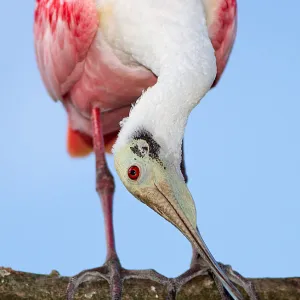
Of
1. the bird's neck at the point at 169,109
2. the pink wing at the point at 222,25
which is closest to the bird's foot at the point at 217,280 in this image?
the bird's neck at the point at 169,109

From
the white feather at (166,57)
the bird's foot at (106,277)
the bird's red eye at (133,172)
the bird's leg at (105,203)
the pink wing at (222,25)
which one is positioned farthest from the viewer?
the pink wing at (222,25)

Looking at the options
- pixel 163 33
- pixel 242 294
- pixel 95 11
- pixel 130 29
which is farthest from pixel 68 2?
pixel 242 294

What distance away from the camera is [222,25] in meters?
7.45

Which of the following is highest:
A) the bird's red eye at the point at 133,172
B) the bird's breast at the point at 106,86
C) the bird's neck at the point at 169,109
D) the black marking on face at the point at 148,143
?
the bird's breast at the point at 106,86

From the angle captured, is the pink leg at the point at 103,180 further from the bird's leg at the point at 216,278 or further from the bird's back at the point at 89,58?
the bird's leg at the point at 216,278

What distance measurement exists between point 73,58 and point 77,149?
1.84m

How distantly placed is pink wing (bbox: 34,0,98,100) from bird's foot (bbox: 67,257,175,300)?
198 cm

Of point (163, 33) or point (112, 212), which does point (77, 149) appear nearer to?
point (112, 212)

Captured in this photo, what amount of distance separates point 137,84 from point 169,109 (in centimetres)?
200

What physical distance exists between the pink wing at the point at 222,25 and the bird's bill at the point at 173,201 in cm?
228

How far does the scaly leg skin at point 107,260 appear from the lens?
20.0ft

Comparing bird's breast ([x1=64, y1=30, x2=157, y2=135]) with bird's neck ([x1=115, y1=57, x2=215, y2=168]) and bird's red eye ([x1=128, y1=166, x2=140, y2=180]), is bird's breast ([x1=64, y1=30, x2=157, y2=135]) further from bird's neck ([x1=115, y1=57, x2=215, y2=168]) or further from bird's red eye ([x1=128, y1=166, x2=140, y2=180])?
bird's red eye ([x1=128, y1=166, x2=140, y2=180])

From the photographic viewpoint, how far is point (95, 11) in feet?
23.0

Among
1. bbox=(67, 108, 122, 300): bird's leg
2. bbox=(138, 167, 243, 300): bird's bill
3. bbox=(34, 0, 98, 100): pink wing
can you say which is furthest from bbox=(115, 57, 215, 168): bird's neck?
bbox=(34, 0, 98, 100): pink wing
